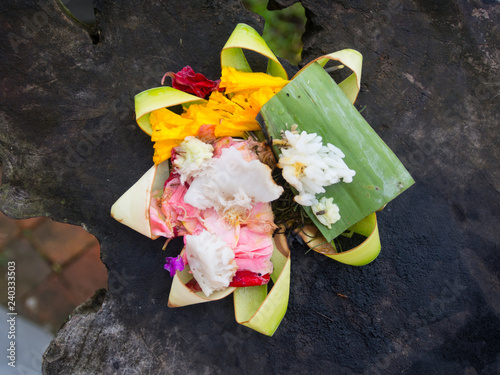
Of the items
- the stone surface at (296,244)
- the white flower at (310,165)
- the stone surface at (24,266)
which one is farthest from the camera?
the stone surface at (24,266)

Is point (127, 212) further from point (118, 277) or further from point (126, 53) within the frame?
point (126, 53)

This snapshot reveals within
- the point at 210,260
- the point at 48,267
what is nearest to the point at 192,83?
the point at 210,260

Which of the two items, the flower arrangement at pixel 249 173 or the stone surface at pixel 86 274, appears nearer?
the flower arrangement at pixel 249 173

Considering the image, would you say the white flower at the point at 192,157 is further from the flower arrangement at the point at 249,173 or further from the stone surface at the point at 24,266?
the stone surface at the point at 24,266

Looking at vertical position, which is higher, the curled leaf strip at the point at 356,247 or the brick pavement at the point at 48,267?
the curled leaf strip at the point at 356,247

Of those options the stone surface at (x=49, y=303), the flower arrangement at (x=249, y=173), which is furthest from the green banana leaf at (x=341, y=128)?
the stone surface at (x=49, y=303)

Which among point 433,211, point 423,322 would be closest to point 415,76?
point 433,211

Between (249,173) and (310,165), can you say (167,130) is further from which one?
(310,165)
